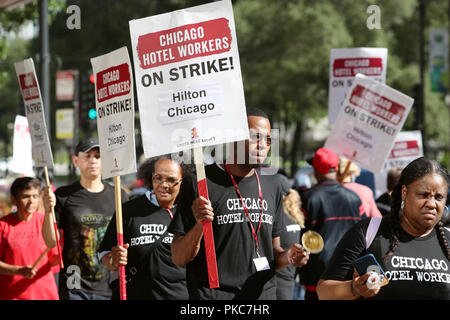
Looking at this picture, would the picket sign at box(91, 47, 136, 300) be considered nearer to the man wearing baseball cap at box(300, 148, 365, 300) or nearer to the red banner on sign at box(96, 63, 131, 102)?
the red banner on sign at box(96, 63, 131, 102)

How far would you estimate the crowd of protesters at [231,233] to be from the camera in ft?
12.7

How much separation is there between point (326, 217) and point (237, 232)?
2.90 m

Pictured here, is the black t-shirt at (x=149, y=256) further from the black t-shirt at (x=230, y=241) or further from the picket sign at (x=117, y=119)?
the black t-shirt at (x=230, y=241)

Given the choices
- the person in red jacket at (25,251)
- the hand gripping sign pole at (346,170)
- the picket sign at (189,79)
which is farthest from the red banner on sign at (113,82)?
the hand gripping sign pole at (346,170)

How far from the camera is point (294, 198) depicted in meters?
7.11

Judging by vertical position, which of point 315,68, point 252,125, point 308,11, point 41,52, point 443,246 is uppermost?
point 308,11

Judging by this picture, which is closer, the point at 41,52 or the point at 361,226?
the point at 361,226

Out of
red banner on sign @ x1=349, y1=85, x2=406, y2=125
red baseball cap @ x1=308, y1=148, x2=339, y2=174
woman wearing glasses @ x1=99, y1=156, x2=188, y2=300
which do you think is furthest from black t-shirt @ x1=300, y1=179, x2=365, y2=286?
woman wearing glasses @ x1=99, y1=156, x2=188, y2=300

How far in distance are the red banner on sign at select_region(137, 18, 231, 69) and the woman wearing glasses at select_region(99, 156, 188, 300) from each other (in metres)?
1.15

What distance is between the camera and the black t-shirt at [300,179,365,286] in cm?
707

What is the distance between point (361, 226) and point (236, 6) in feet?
82.9
